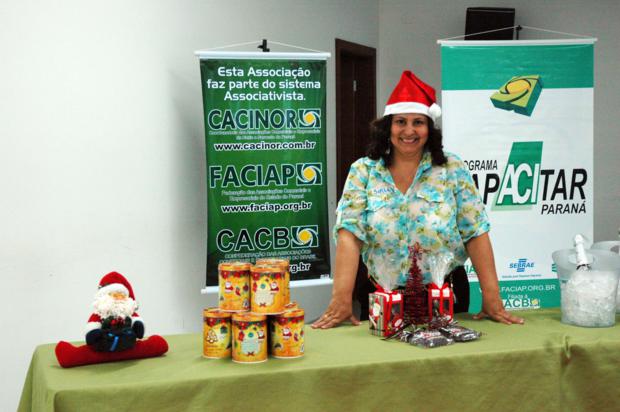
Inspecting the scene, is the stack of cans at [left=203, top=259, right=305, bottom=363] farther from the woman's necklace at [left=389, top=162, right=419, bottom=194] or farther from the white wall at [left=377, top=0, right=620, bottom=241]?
the white wall at [left=377, top=0, right=620, bottom=241]

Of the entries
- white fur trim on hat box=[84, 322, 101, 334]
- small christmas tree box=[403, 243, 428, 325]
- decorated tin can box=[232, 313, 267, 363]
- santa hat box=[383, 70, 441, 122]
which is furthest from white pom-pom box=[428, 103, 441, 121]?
white fur trim on hat box=[84, 322, 101, 334]

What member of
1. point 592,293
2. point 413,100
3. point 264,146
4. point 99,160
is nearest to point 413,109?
point 413,100

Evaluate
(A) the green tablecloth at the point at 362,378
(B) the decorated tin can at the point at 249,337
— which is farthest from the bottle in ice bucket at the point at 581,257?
(B) the decorated tin can at the point at 249,337

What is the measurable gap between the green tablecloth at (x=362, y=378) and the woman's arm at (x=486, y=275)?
0.17m

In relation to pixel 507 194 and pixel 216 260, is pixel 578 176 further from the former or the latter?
pixel 216 260

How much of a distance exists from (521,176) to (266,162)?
1.43 m

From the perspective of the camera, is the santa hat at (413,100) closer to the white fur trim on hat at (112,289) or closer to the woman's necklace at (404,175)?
the woman's necklace at (404,175)

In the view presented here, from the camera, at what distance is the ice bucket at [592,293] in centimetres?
239

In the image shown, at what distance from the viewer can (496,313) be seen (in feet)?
8.21

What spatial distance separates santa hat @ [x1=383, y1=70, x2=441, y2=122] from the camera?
2566 millimetres

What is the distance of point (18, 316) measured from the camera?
3389mm

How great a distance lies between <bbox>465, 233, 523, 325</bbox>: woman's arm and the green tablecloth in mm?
165

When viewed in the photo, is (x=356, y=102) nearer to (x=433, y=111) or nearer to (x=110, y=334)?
(x=433, y=111)

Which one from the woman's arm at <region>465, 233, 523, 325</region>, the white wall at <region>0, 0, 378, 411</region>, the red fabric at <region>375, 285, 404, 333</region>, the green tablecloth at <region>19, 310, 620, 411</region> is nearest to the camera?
the green tablecloth at <region>19, 310, 620, 411</region>
